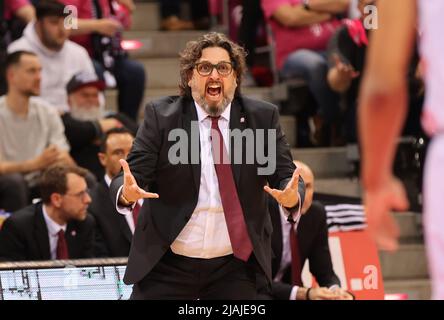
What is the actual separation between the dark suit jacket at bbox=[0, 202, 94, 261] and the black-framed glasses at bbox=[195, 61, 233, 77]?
1611 millimetres

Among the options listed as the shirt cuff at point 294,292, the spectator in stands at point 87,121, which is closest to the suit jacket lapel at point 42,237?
the spectator in stands at point 87,121

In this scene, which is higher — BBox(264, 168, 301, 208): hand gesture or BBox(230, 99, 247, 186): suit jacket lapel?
BBox(230, 99, 247, 186): suit jacket lapel

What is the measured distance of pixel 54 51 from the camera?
19.7 ft

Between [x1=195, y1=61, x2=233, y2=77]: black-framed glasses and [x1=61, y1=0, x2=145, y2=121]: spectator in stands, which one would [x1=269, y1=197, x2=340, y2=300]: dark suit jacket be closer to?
[x1=195, y1=61, x2=233, y2=77]: black-framed glasses

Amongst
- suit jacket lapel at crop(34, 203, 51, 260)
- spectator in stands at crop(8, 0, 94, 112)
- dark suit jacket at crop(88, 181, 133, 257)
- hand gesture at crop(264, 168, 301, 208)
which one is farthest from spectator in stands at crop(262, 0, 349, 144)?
hand gesture at crop(264, 168, 301, 208)

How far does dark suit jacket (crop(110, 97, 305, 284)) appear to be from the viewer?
3455 mm

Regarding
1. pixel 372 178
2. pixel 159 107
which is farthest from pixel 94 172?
pixel 372 178

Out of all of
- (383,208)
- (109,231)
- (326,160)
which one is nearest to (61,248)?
(109,231)

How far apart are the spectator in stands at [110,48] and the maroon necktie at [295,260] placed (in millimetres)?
1837

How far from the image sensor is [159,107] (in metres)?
3.54

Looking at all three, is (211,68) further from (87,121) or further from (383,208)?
(87,121)

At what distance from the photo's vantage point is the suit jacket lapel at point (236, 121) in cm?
347

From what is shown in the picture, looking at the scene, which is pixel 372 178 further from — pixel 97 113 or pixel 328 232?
pixel 97 113
